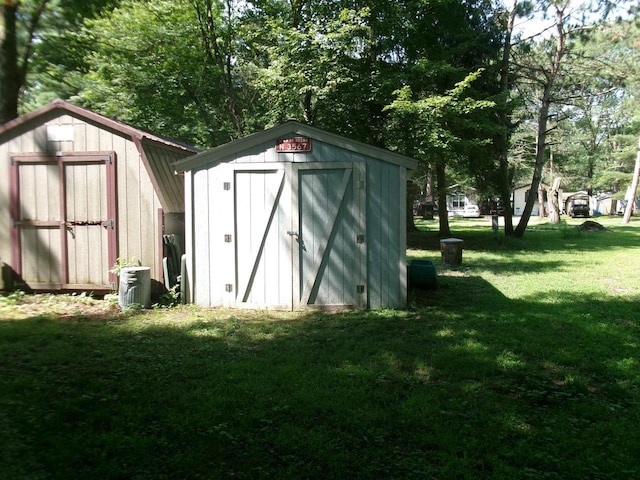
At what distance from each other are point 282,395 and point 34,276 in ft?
20.2

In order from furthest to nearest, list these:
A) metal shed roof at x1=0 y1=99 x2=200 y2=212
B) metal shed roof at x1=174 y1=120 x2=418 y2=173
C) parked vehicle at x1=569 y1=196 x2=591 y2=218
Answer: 1. parked vehicle at x1=569 y1=196 x2=591 y2=218
2. metal shed roof at x1=0 y1=99 x2=200 y2=212
3. metal shed roof at x1=174 y1=120 x2=418 y2=173

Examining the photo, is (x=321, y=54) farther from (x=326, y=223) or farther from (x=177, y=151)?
(x=326, y=223)

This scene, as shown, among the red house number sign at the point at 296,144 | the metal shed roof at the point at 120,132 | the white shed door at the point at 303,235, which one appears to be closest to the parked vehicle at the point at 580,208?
→ the white shed door at the point at 303,235

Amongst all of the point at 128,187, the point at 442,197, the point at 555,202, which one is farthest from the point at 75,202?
the point at 555,202

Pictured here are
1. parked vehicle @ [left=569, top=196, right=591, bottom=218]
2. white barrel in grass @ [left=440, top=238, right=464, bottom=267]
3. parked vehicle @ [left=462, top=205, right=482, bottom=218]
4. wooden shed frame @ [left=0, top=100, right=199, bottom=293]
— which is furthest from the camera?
parked vehicle @ [left=462, top=205, right=482, bottom=218]

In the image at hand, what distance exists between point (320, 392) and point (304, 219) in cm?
363

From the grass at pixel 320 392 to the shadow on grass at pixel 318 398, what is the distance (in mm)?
16

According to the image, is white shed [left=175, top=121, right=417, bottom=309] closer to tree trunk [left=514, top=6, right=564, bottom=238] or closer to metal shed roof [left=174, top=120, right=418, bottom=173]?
metal shed roof [left=174, top=120, right=418, bottom=173]

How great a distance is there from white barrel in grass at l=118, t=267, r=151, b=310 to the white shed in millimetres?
1173

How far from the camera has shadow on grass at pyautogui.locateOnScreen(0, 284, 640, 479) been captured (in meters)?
3.03

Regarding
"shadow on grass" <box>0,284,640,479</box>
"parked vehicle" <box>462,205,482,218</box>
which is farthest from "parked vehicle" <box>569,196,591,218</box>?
"shadow on grass" <box>0,284,640,479</box>

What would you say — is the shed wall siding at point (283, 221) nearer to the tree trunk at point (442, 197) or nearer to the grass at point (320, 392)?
the grass at point (320, 392)

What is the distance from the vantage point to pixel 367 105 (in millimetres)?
14820

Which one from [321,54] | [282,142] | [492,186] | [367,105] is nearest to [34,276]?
[282,142]
